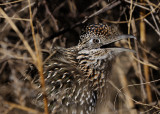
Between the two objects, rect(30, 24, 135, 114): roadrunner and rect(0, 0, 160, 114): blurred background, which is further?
rect(0, 0, 160, 114): blurred background

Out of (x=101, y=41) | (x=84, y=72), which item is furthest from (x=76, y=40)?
(x=101, y=41)

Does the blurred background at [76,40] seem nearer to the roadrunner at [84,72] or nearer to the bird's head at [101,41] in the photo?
the roadrunner at [84,72]

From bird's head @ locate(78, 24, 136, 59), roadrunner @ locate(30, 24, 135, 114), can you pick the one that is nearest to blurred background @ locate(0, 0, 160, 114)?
roadrunner @ locate(30, 24, 135, 114)

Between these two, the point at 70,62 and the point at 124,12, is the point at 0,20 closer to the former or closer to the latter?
the point at 70,62

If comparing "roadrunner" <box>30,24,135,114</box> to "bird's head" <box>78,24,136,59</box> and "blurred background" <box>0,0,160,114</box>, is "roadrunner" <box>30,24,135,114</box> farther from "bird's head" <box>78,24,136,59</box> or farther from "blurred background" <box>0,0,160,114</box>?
"blurred background" <box>0,0,160,114</box>

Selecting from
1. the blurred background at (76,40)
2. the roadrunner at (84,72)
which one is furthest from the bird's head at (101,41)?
the blurred background at (76,40)

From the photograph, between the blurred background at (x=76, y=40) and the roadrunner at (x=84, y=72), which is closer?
the roadrunner at (x=84, y=72)
